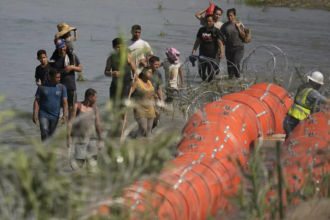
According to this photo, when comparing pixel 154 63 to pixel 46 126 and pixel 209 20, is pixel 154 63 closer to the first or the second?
pixel 46 126

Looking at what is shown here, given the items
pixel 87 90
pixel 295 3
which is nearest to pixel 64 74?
pixel 87 90

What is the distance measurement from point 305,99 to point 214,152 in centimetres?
199

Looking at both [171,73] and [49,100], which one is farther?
[171,73]

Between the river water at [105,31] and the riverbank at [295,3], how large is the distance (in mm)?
924

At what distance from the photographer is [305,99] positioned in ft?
33.7

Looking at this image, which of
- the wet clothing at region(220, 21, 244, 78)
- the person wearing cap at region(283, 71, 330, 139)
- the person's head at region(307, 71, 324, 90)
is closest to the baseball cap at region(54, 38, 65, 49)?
the person wearing cap at region(283, 71, 330, 139)

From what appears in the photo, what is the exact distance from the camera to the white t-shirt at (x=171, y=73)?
13516mm

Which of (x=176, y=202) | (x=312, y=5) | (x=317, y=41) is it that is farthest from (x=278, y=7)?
(x=176, y=202)

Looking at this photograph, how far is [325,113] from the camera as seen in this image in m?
10.3

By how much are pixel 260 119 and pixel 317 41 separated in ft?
57.6

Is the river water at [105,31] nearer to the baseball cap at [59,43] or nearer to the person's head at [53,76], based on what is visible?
the baseball cap at [59,43]

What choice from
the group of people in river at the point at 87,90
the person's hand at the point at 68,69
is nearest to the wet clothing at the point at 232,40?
the group of people in river at the point at 87,90

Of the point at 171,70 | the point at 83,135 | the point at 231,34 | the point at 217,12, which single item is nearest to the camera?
the point at 83,135

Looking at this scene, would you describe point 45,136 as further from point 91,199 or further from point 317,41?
point 317,41
